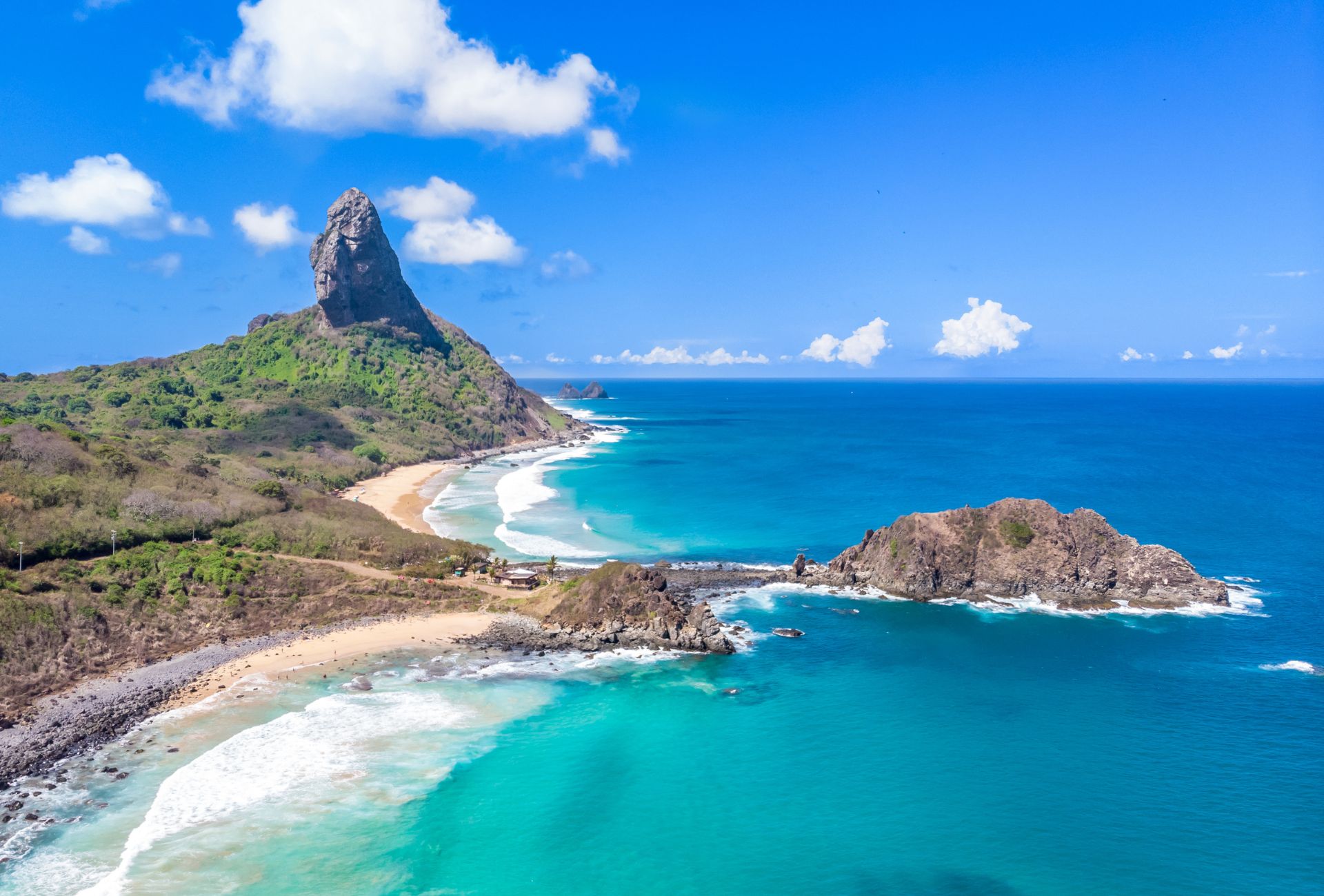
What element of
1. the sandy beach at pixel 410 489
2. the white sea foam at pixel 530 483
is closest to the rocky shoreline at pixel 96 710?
the sandy beach at pixel 410 489

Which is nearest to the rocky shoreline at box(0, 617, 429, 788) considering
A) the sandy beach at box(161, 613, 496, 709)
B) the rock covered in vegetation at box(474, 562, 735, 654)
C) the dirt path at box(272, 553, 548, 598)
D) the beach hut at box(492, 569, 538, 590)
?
the sandy beach at box(161, 613, 496, 709)

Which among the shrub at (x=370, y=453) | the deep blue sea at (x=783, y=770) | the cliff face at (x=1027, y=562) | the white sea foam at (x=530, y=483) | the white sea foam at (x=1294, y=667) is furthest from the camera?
the shrub at (x=370, y=453)

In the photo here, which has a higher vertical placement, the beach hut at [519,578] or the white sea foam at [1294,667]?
the beach hut at [519,578]

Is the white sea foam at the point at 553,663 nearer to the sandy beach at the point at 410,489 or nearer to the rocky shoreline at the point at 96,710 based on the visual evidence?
the rocky shoreline at the point at 96,710

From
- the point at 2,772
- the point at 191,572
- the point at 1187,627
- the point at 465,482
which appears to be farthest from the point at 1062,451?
the point at 2,772

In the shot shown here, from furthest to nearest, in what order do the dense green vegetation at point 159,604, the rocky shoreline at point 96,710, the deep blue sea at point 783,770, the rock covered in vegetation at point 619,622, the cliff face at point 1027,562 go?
the cliff face at point 1027,562
the rock covered in vegetation at point 619,622
the dense green vegetation at point 159,604
the rocky shoreline at point 96,710
the deep blue sea at point 783,770

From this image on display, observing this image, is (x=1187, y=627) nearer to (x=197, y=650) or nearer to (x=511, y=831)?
(x=511, y=831)

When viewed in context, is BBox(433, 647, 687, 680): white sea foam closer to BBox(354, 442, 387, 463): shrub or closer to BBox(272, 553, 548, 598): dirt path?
BBox(272, 553, 548, 598): dirt path
